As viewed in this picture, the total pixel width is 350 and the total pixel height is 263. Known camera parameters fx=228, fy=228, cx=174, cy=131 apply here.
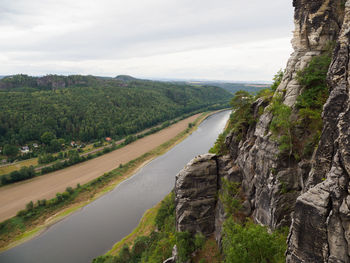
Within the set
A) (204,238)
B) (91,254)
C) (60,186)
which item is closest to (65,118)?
(60,186)

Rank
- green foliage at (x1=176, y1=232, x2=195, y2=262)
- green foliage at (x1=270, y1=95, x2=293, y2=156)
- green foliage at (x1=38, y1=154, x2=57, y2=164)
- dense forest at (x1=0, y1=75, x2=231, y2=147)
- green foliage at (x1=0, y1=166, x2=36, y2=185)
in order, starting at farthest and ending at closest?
dense forest at (x1=0, y1=75, x2=231, y2=147), green foliage at (x1=38, y1=154, x2=57, y2=164), green foliage at (x1=0, y1=166, x2=36, y2=185), green foliage at (x1=176, y1=232, x2=195, y2=262), green foliage at (x1=270, y1=95, x2=293, y2=156)

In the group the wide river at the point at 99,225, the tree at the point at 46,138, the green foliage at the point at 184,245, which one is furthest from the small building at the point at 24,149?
the green foliage at the point at 184,245

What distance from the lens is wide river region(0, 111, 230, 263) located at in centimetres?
3206

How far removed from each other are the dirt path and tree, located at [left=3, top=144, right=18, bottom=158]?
1655 cm

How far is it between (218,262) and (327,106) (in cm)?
1337

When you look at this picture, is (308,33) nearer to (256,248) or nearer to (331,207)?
(331,207)

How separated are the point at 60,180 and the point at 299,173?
52.3 m

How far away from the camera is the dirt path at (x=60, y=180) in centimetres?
4434

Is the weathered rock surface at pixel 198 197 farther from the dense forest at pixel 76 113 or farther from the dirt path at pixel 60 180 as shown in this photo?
the dense forest at pixel 76 113

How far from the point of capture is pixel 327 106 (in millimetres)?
10258

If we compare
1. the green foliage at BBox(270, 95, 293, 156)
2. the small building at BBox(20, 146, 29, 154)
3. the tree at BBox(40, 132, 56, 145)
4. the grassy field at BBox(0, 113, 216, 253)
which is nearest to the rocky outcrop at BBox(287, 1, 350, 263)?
the green foliage at BBox(270, 95, 293, 156)

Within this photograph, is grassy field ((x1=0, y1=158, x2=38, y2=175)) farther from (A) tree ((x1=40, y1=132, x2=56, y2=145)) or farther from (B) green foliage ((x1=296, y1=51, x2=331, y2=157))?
(B) green foliage ((x1=296, y1=51, x2=331, y2=157))

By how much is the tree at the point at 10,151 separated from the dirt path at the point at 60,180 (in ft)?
54.3

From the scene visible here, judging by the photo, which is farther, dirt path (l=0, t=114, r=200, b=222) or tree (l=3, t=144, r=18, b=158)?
tree (l=3, t=144, r=18, b=158)
